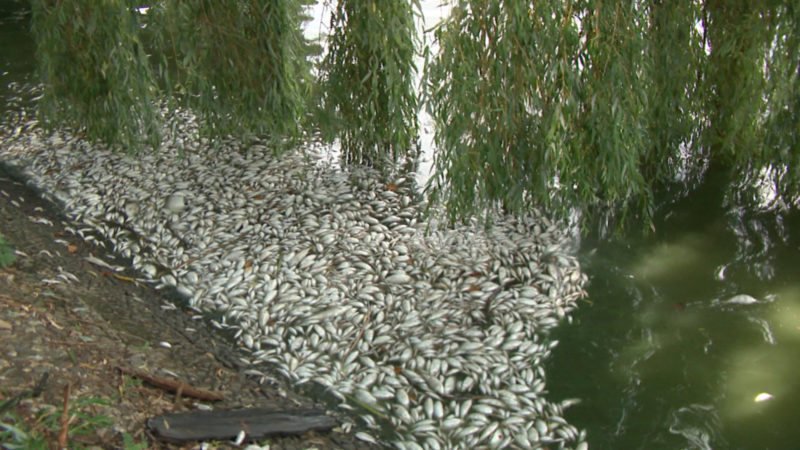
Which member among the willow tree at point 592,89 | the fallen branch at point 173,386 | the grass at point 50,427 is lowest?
the fallen branch at point 173,386

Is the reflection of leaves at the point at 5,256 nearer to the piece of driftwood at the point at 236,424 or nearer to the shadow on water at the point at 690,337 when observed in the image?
the piece of driftwood at the point at 236,424

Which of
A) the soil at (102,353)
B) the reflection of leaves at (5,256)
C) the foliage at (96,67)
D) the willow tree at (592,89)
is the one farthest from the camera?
the foliage at (96,67)

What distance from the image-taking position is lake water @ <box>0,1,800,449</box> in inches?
145

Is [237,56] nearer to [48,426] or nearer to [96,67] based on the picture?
[96,67]

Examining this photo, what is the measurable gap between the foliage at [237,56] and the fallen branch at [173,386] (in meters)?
2.71

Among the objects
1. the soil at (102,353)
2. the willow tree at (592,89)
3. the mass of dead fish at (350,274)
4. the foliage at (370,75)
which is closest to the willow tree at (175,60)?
the foliage at (370,75)

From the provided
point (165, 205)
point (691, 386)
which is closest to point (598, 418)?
point (691, 386)

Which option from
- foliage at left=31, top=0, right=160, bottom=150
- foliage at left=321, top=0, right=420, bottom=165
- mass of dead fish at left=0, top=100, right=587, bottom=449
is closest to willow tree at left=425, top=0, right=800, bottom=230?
mass of dead fish at left=0, top=100, right=587, bottom=449

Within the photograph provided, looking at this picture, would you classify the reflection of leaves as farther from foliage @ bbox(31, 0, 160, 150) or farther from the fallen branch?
foliage @ bbox(31, 0, 160, 150)

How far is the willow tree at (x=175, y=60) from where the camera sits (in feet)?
17.9

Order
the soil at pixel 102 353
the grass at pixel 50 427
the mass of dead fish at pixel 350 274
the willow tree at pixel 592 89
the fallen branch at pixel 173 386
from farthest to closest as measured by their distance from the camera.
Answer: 1. the willow tree at pixel 592 89
2. the mass of dead fish at pixel 350 274
3. the fallen branch at pixel 173 386
4. the soil at pixel 102 353
5. the grass at pixel 50 427

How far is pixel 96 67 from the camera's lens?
19.1ft

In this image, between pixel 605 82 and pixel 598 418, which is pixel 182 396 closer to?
pixel 598 418

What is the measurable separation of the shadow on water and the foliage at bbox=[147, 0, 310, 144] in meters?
2.70
